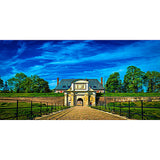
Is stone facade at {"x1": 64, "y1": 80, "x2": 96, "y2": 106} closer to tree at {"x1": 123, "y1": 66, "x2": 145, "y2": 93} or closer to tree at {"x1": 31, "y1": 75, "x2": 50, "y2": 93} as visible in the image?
tree at {"x1": 31, "y1": 75, "x2": 50, "y2": 93}

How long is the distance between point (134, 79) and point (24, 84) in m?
7.61

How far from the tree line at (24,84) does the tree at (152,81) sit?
22.0 ft

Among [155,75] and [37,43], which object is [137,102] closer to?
[155,75]

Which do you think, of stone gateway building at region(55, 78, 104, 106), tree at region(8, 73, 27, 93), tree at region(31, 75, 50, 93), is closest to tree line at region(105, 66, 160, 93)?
tree at region(31, 75, 50, 93)

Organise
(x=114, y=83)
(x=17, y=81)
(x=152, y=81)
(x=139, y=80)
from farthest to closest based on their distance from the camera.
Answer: (x=114, y=83), (x=139, y=80), (x=17, y=81), (x=152, y=81)

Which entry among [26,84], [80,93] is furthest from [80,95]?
[26,84]

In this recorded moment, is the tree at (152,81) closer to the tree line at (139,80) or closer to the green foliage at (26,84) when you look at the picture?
the tree line at (139,80)

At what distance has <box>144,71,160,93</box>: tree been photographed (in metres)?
9.54

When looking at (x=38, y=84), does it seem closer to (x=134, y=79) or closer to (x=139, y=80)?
(x=134, y=79)

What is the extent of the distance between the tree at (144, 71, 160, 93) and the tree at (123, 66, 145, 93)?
0.35 m

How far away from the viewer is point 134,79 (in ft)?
35.0

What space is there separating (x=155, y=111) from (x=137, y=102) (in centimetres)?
303

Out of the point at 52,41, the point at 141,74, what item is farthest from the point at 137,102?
the point at 52,41
